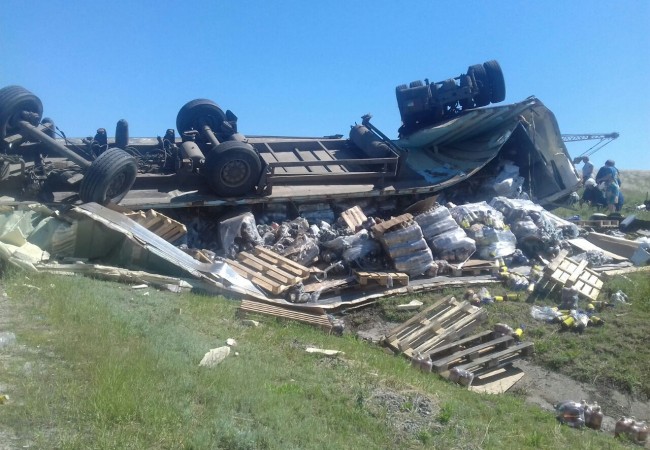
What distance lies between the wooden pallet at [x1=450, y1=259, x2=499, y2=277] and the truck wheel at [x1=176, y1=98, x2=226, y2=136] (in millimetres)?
5686

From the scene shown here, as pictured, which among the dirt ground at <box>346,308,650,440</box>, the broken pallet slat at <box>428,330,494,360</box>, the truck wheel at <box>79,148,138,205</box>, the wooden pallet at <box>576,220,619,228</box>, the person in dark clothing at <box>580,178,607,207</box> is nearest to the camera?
the dirt ground at <box>346,308,650,440</box>

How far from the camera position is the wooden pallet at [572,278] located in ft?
36.4

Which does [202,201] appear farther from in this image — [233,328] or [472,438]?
[472,438]

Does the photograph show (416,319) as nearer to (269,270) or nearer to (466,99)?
(269,270)

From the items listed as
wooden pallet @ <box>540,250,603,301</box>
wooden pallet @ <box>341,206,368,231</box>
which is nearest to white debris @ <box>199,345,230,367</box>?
wooden pallet @ <box>341,206,368,231</box>

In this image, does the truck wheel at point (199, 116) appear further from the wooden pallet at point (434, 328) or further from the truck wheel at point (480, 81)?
the wooden pallet at point (434, 328)

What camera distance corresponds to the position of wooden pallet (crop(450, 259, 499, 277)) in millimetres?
11836

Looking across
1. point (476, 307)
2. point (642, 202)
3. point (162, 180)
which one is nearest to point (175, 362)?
point (476, 307)

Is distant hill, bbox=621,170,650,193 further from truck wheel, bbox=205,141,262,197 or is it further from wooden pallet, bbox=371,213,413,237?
truck wheel, bbox=205,141,262,197

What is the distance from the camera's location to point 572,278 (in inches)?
445

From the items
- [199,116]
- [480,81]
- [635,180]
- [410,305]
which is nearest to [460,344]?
[410,305]

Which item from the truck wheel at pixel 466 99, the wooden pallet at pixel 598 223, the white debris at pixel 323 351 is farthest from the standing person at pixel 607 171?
the white debris at pixel 323 351

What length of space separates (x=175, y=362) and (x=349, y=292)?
5.40 meters

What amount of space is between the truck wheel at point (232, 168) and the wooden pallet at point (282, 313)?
11.7 feet
